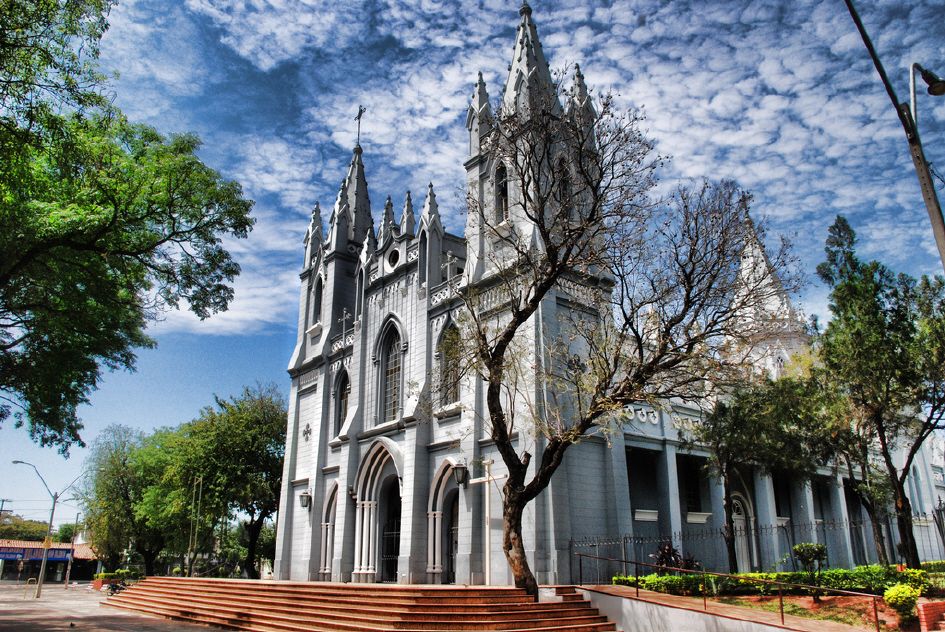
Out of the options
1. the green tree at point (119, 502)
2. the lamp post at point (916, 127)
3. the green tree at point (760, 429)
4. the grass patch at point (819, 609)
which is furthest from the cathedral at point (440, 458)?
the green tree at point (119, 502)

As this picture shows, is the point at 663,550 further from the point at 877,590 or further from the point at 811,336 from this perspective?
the point at 811,336

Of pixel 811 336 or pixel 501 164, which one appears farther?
pixel 501 164

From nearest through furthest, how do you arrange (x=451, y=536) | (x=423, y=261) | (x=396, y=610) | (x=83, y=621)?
1. (x=396, y=610)
2. (x=83, y=621)
3. (x=451, y=536)
4. (x=423, y=261)

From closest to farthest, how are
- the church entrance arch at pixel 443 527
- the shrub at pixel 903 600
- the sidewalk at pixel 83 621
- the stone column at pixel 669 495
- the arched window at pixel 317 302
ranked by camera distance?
the shrub at pixel 903 600, the sidewalk at pixel 83 621, the church entrance arch at pixel 443 527, the stone column at pixel 669 495, the arched window at pixel 317 302

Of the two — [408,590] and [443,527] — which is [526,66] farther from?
[408,590]

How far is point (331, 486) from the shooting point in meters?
28.8

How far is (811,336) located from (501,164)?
1136 cm

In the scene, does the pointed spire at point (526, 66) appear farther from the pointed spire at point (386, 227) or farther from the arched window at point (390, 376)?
the arched window at point (390, 376)

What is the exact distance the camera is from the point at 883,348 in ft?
61.2

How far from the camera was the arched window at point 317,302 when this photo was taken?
33.5m

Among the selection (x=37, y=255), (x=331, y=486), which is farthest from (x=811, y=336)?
(x=37, y=255)

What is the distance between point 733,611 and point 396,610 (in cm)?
706

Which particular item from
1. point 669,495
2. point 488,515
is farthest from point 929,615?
point 488,515

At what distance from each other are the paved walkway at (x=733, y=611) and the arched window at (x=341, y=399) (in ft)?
50.2
